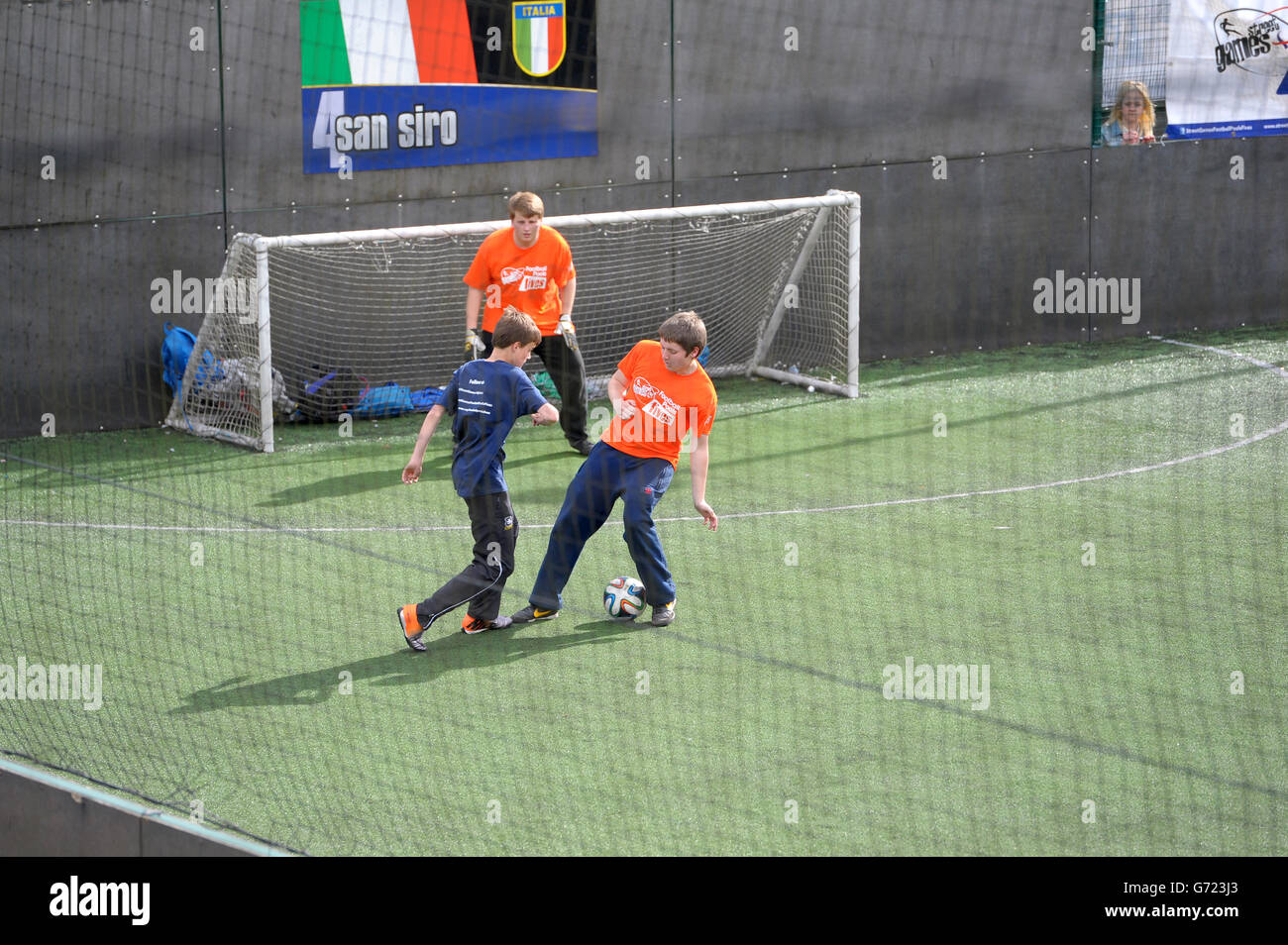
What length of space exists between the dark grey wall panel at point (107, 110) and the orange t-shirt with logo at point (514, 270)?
9.46 feet

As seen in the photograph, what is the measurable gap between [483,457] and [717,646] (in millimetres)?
1491

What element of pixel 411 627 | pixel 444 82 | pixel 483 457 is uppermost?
pixel 444 82

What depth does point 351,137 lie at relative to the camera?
1318 centimetres

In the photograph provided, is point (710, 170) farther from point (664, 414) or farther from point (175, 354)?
point (664, 414)

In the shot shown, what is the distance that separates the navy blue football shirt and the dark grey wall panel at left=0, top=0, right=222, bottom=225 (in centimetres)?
572

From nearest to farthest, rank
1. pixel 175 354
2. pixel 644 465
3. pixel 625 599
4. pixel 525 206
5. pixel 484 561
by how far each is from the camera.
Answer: pixel 484 561 → pixel 644 465 → pixel 625 599 → pixel 525 206 → pixel 175 354

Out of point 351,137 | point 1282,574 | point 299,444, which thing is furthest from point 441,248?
point 1282,574

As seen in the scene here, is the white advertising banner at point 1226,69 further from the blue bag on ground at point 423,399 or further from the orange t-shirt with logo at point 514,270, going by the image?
the blue bag on ground at point 423,399

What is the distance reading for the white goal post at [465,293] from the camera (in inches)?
485

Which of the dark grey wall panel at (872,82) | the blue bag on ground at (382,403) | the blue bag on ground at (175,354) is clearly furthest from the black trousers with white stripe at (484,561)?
the dark grey wall panel at (872,82)

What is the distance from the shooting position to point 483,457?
312 inches

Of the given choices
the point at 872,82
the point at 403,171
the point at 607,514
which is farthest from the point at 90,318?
the point at 872,82

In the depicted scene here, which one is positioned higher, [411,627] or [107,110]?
[107,110]

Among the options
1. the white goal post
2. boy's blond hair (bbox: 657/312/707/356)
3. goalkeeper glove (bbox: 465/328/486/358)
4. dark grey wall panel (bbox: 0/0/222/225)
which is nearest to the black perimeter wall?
dark grey wall panel (bbox: 0/0/222/225)
